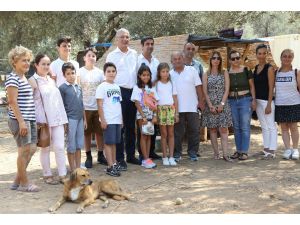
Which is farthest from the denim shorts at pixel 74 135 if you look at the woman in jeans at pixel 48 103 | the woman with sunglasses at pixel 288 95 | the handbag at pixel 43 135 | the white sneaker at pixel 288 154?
the white sneaker at pixel 288 154

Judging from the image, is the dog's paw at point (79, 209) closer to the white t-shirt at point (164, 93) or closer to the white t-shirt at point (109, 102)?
the white t-shirt at point (109, 102)

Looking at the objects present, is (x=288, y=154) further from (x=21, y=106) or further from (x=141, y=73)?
(x=21, y=106)

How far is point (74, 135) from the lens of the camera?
5660 mm

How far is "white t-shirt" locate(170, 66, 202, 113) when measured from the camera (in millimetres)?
6652

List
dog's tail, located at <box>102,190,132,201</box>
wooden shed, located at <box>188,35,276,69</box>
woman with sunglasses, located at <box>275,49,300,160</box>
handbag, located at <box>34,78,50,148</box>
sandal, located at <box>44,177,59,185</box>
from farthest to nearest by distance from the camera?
wooden shed, located at <box>188,35,276,69</box> < woman with sunglasses, located at <box>275,49,300,160</box> < sandal, located at <box>44,177,59,185</box> < handbag, located at <box>34,78,50,148</box> < dog's tail, located at <box>102,190,132,201</box>

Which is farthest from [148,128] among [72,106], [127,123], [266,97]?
[266,97]

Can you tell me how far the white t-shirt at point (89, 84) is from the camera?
6.19 meters

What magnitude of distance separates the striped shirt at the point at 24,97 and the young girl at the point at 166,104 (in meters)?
2.07

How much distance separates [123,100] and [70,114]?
3.33 ft

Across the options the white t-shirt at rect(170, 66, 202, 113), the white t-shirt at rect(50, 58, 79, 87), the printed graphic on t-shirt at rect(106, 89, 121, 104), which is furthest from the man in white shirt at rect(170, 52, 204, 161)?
the white t-shirt at rect(50, 58, 79, 87)

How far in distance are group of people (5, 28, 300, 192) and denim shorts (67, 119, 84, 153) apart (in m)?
0.01

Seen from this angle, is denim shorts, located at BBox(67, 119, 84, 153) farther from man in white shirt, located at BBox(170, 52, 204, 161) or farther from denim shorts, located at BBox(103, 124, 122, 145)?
man in white shirt, located at BBox(170, 52, 204, 161)
